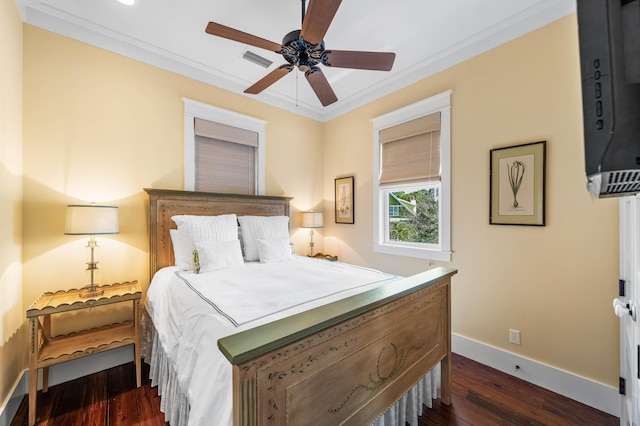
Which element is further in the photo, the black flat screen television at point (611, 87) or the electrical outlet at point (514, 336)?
the electrical outlet at point (514, 336)

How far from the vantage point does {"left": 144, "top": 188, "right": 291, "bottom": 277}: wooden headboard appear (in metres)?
2.67

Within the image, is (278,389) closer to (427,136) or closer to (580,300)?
(580,300)

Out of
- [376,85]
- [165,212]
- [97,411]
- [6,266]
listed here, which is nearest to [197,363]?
[97,411]

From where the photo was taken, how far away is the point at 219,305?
1.52m

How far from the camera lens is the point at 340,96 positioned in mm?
3689

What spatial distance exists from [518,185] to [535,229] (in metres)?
0.38

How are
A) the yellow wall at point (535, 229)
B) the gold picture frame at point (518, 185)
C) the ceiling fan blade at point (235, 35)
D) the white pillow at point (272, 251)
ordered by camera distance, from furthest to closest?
the white pillow at point (272, 251) < the gold picture frame at point (518, 185) < the yellow wall at point (535, 229) < the ceiling fan blade at point (235, 35)

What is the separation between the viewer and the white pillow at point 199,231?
2525 mm

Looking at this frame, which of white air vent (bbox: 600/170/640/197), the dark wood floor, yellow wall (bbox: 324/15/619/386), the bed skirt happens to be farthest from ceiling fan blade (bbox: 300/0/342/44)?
the dark wood floor

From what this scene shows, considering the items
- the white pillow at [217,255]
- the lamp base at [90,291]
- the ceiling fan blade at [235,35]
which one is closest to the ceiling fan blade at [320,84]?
the ceiling fan blade at [235,35]

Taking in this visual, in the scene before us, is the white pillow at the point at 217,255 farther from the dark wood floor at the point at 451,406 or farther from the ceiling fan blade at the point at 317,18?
the ceiling fan blade at the point at 317,18

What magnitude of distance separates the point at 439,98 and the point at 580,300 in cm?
210

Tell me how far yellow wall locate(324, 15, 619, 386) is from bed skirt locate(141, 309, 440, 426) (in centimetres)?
92

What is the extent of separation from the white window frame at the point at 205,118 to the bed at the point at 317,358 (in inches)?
49.7
